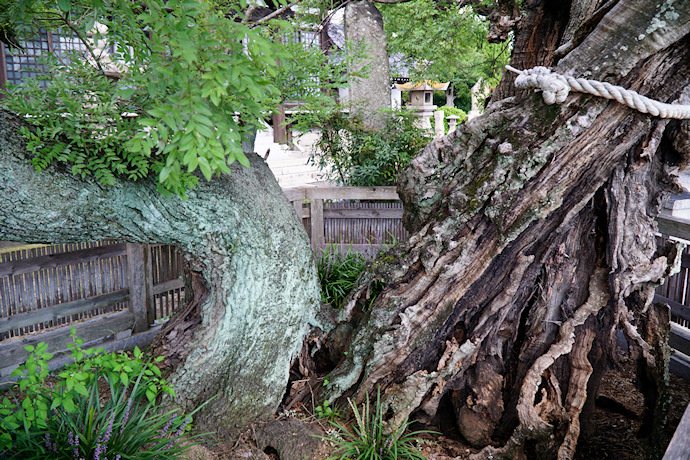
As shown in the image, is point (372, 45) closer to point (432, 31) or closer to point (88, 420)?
point (432, 31)

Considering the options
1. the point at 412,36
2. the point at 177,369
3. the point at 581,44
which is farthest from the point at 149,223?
the point at 412,36

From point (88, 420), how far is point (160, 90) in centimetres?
188

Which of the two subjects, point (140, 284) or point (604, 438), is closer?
point (604, 438)

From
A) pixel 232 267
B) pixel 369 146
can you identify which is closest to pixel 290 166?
pixel 369 146

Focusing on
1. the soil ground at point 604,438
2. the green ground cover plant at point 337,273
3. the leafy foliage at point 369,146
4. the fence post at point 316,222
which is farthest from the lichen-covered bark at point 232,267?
the leafy foliage at point 369,146

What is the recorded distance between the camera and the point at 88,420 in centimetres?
269

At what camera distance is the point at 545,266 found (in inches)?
117

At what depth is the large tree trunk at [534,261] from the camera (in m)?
2.59

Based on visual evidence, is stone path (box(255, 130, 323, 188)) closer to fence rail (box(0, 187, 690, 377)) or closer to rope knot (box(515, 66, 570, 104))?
fence rail (box(0, 187, 690, 377))

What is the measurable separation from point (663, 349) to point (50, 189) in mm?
3661

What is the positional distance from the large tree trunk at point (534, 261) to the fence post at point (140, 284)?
2306mm

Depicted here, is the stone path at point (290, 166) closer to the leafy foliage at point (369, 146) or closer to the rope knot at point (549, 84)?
the leafy foliage at point (369, 146)

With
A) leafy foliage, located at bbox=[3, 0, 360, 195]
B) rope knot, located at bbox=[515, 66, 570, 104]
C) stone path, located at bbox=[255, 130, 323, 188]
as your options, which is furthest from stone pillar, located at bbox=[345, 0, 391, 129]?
rope knot, located at bbox=[515, 66, 570, 104]

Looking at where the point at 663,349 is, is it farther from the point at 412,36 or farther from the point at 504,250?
the point at 412,36
